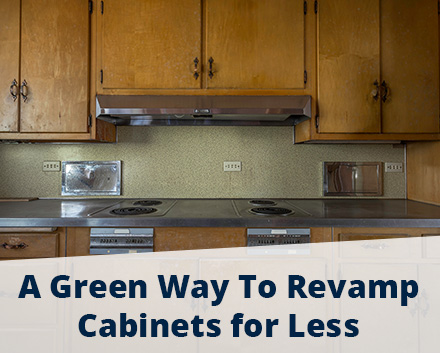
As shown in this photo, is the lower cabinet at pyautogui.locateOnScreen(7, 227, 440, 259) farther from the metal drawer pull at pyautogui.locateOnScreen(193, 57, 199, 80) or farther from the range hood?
the metal drawer pull at pyautogui.locateOnScreen(193, 57, 199, 80)

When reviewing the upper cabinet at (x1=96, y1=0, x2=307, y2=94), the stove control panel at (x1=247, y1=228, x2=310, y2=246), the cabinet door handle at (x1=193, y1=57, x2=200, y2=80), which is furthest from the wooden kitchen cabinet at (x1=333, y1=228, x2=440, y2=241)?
the cabinet door handle at (x1=193, y1=57, x2=200, y2=80)

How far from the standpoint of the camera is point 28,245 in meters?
1.50

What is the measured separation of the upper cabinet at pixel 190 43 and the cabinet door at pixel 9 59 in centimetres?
53

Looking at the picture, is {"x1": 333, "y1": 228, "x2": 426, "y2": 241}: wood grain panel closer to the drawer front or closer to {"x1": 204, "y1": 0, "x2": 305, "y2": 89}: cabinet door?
{"x1": 204, "y1": 0, "x2": 305, "y2": 89}: cabinet door

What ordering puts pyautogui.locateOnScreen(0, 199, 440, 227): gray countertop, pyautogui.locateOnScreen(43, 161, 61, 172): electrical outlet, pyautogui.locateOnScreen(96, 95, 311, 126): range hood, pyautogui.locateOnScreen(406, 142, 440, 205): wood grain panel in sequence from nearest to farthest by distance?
1. pyautogui.locateOnScreen(0, 199, 440, 227): gray countertop
2. pyautogui.locateOnScreen(96, 95, 311, 126): range hood
3. pyautogui.locateOnScreen(406, 142, 440, 205): wood grain panel
4. pyautogui.locateOnScreen(43, 161, 61, 172): electrical outlet

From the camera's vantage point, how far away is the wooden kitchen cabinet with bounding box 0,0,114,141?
5.98ft

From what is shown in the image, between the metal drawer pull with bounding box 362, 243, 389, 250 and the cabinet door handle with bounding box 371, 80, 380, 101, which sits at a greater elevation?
the cabinet door handle with bounding box 371, 80, 380, 101

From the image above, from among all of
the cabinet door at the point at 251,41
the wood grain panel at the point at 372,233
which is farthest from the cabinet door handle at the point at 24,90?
the wood grain panel at the point at 372,233

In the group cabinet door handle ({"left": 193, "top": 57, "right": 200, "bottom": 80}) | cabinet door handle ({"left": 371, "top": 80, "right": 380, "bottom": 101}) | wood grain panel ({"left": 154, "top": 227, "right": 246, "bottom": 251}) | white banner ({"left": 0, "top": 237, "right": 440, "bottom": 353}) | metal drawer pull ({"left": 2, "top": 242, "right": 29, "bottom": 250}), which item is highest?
cabinet door handle ({"left": 193, "top": 57, "right": 200, "bottom": 80})

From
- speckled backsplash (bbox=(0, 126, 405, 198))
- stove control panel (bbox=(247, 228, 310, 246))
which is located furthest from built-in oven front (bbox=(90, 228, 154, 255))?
speckled backsplash (bbox=(0, 126, 405, 198))

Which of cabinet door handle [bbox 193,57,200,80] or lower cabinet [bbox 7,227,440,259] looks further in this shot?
cabinet door handle [bbox 193,57,200,80]

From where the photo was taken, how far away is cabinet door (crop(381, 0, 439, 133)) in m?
1.83

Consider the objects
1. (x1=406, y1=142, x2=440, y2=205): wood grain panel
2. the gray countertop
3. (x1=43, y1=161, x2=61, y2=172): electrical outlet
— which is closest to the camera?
the gray countertop

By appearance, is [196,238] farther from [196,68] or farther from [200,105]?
[196,68]
